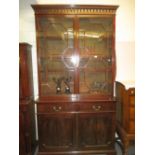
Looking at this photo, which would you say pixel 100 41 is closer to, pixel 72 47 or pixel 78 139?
pixel 72 47

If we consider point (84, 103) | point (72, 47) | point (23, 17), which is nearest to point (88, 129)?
point (84, 103)

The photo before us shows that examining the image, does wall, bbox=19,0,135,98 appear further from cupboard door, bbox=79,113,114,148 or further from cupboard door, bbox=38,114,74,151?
cupboard door, bbox=79,113,114,148

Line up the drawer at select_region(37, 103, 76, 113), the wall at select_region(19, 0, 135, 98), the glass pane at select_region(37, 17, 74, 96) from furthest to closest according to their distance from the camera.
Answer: the wall at select_region(19, 0, 135, 98), the glass pane at select_region(37, 17, 74, 96), the drawer at select_region(37, 103, 76, 113)

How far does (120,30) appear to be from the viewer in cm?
303

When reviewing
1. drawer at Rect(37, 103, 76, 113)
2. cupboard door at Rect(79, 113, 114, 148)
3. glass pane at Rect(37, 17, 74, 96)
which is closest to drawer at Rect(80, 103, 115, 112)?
cupboard door at Rect(79, 113, 114, 148)

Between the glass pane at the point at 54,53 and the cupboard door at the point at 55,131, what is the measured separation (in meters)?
0.40

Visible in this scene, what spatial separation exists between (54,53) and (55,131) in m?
1.17

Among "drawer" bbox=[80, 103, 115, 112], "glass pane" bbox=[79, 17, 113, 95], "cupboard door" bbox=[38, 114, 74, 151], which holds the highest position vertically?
"glass pane" bbox=[79, 17, 113, 95]

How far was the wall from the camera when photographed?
9.59ft

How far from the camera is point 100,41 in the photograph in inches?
112

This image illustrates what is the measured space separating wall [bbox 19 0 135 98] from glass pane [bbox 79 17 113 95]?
300 mm
